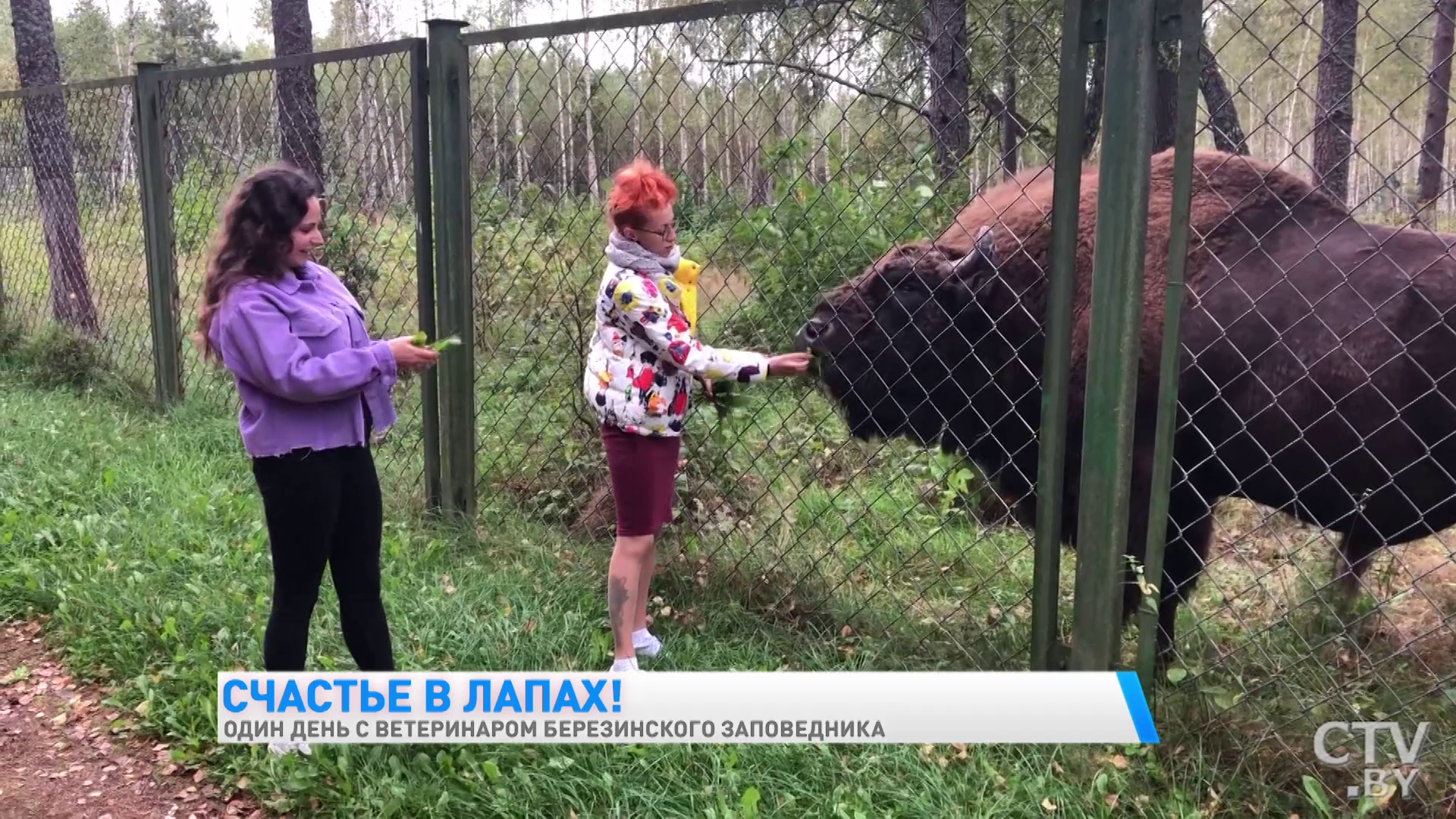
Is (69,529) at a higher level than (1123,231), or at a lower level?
lower

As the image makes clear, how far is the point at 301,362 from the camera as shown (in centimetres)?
262

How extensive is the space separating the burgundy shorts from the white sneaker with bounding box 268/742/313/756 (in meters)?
1.08

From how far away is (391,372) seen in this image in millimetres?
2775

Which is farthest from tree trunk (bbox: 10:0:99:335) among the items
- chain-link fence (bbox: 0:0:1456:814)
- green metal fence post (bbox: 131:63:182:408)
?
chain-link fence (bbox: 0:0:1456:814)

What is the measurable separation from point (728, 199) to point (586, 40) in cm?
78

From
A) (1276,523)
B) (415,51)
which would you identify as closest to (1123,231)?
(1276,523)

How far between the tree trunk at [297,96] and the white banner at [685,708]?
3.23m

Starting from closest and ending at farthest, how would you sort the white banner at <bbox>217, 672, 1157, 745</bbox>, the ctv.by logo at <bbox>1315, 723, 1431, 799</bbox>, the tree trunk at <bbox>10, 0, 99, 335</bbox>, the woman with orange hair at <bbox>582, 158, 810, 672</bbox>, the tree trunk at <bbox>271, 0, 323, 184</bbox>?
the ctv.by logo at <bbox>1315, 723, 1431, 799</bbox> → the white banner at <bbox>217, 672, 1157, 745</bbox> → the woman with orange hair at <bbox>582, 158, 810, 672</bbox> → the tree trunk at <bbox>271, 0, 323, 184</bbox> → the tree trunk at <bbox>10, 0, 99, 335</bbox>

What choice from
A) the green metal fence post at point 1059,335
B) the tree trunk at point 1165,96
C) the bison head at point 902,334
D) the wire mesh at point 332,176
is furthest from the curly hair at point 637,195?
the wire mesh at point 332,176

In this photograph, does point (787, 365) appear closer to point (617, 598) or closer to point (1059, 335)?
point (1059, 335)

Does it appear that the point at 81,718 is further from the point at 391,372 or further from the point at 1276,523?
the point at 1276,523

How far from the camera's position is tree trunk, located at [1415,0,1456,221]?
7.34 ft

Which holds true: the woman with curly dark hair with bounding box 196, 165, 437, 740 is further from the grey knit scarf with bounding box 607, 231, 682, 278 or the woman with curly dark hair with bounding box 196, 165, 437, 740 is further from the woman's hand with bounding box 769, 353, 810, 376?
the woman's hand with bounding box 769, 353, 810, 376

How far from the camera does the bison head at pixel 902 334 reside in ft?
12.0
